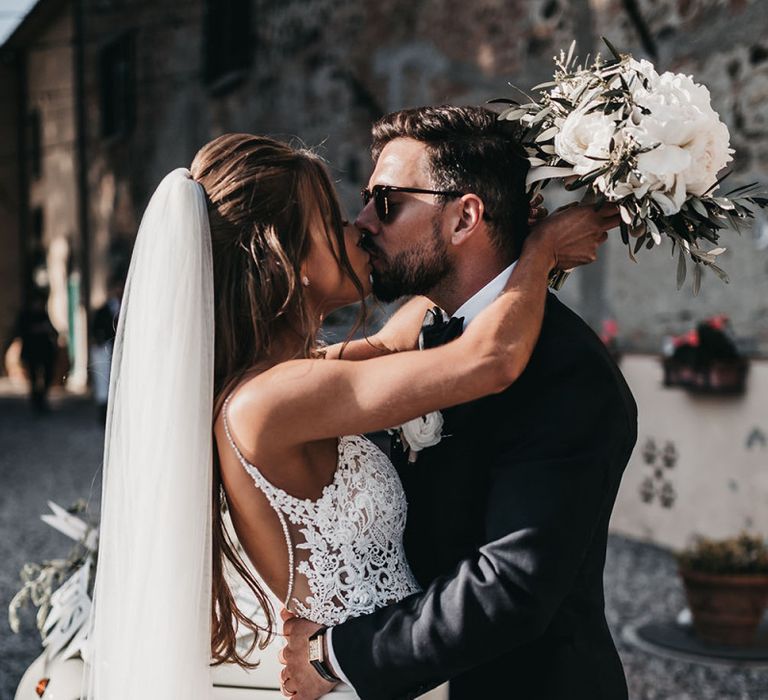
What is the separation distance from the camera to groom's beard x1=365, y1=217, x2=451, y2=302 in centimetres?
231

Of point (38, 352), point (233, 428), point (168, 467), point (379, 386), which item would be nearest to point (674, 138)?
point (379, 386)

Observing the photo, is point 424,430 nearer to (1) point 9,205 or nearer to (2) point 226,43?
(2) point 226,43

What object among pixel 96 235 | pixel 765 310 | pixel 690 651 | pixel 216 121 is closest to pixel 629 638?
pixel 690 651

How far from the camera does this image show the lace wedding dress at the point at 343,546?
2090 mm

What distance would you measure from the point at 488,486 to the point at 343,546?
0.31 m

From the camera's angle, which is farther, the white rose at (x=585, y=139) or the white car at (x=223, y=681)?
the white car at (x=223, y=681)

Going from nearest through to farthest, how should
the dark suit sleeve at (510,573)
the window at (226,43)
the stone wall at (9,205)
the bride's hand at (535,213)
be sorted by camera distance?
the dark suit sleeve at (510,573) → the bride's hand at (535,213) → the window at (226,43) → the stone wall at (9,205)

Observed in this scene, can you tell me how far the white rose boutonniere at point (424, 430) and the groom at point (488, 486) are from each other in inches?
1.1

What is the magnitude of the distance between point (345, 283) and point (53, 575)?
1.55m

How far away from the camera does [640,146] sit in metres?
2.02

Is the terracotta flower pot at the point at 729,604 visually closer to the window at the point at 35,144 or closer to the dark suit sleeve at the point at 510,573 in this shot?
the dark suit sleeve at the point at 510,573

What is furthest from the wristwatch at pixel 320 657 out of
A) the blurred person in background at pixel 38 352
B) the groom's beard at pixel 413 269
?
the blurred person in background at pixel 38 352

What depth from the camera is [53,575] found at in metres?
3.25

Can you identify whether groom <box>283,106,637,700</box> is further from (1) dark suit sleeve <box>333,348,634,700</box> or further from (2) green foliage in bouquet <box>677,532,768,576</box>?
(2) green foliage in bouquet <box>677,532,768,576</box>
